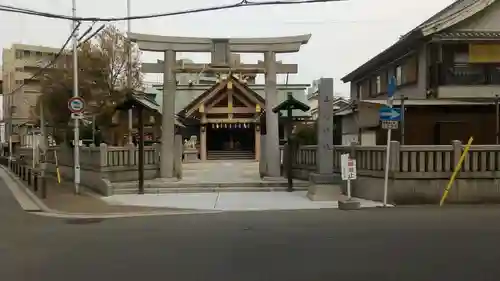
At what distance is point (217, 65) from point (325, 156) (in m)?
6.12

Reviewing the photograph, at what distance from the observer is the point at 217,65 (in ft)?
63.5

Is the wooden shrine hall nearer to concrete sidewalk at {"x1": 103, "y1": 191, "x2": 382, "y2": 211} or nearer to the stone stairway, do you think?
the stone stairway

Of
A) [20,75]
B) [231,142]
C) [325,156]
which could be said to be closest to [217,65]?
[325,156]

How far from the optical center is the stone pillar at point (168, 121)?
19422mm

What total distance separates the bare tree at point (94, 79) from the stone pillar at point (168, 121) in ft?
21.5

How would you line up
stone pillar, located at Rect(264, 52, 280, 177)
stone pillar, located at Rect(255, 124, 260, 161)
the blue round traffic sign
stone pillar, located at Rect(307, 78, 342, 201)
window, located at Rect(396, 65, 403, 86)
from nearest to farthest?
stone pillar, located at Rect(307, 78, 342, 201), the blue round traffic sign, stone pillar, located at Rect(264, 52, 280, 177), window, located at Rect(396, 65, 403, 86), stone pillar, located at Rect(255, 124, 260, 161)

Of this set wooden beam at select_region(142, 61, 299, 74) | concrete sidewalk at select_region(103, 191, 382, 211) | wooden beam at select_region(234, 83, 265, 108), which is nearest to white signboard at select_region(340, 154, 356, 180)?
concrete sidewalk at select_region(103, 191, 382, 211)

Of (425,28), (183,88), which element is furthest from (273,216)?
(183,88)

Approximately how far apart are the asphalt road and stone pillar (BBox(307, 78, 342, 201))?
282 centimetres

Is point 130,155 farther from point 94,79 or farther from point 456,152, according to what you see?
point 456,152

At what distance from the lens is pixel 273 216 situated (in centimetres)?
1225

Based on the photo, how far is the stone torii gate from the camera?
19.4m

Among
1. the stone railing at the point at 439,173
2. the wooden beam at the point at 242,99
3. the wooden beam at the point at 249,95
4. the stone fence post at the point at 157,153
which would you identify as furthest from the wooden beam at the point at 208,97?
the stone railing at the point at 439,173

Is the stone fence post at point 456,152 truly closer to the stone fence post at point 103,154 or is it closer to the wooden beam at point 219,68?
the wooden beam at point 219,68
